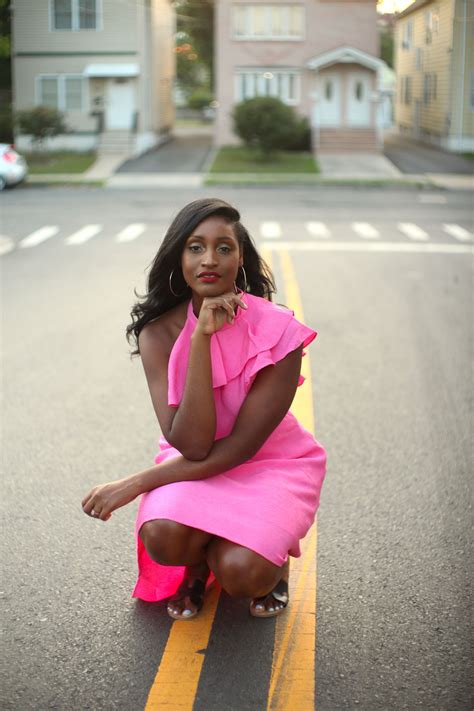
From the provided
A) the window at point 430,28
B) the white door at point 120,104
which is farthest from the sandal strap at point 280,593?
the white door at point 120,104

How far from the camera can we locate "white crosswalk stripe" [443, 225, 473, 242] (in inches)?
687

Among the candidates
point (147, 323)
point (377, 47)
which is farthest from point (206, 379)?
point (377, 47)

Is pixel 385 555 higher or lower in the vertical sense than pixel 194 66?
lower

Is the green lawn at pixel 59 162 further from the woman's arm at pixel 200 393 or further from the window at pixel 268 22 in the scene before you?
the woman's arm at pixel 200 393

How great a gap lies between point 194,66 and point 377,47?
1618 inches

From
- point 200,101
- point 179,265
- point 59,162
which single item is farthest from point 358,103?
point 179,265

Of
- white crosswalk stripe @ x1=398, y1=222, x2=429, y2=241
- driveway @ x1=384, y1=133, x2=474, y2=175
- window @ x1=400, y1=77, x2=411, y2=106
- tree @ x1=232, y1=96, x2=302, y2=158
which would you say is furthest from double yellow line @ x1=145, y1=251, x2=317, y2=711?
window @ x1=400, y1=77, x2=411, y2=106

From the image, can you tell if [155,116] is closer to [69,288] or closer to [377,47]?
[377,47]

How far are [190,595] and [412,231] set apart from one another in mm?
15475

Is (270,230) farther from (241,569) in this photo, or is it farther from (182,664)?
(182,664)

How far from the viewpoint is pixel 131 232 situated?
1831 cm

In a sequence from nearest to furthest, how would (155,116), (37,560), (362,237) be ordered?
(37,560) < (362,237) < (155,116)

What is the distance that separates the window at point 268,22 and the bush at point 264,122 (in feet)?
27.2

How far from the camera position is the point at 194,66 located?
79.9 metres
